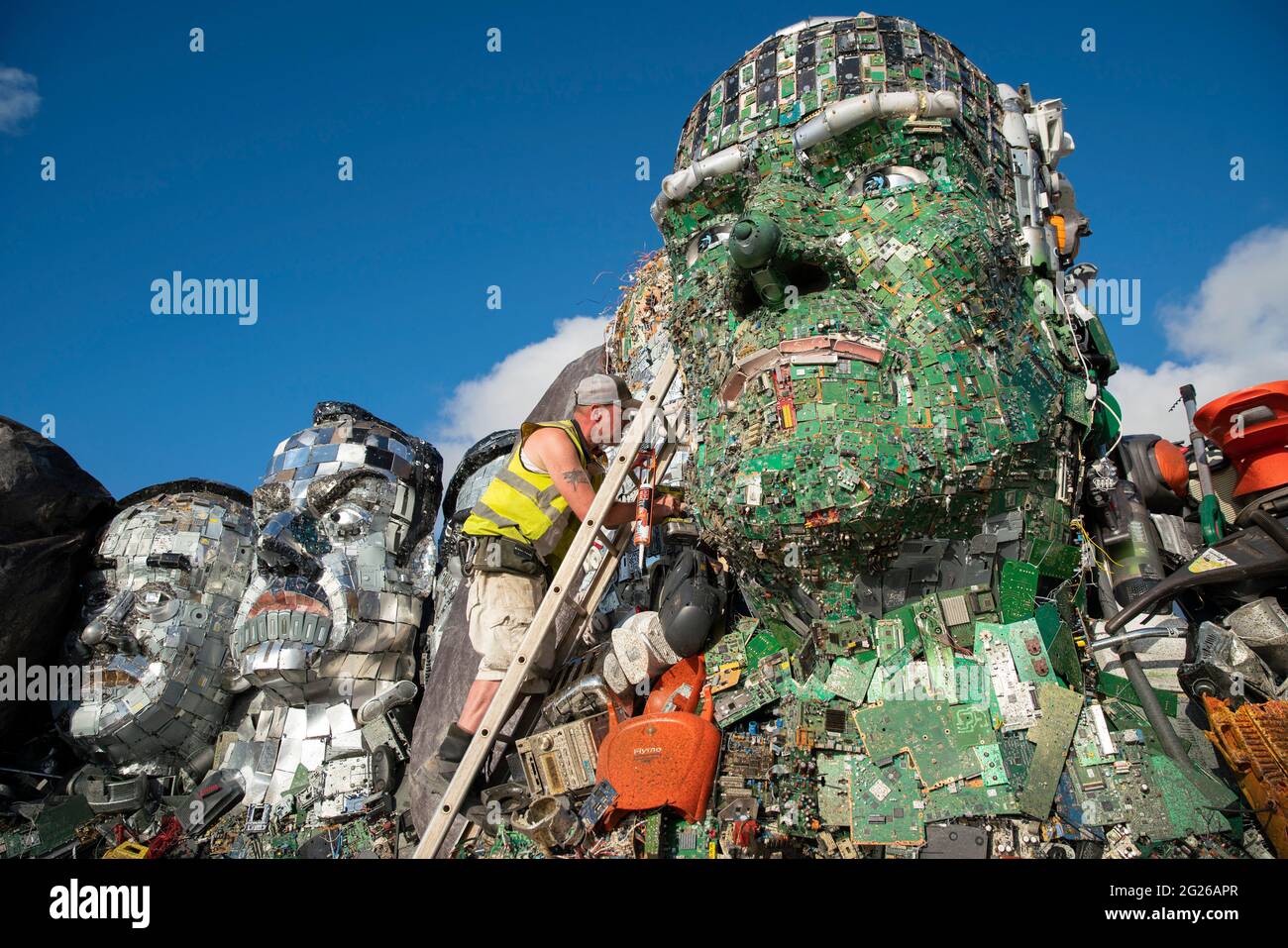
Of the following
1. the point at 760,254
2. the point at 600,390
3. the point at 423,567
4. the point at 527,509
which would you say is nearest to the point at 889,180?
the point at 760,254

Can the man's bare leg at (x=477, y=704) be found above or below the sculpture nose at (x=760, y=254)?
below

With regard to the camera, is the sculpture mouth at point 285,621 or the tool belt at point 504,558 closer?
the tool belt at point 504,558

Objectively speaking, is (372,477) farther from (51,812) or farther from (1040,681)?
(1040,681)

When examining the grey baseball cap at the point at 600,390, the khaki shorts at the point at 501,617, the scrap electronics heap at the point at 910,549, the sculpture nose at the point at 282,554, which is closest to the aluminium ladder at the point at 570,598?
the khaki shorts at the point at 501,617

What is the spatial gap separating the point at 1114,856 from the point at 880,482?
1631 mm

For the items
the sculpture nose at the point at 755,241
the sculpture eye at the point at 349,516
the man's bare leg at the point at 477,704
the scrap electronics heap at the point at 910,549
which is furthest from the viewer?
the sculpture eye at the point at 349,516

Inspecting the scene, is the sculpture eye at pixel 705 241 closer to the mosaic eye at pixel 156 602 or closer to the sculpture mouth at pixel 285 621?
the sculpture mouth at pixel 285 621

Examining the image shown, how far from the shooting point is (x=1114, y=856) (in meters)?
3.84

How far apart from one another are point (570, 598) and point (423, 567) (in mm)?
2179

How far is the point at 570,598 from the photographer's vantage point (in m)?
5.91

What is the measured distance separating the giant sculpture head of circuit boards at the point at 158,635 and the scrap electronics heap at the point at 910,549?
10.7ft

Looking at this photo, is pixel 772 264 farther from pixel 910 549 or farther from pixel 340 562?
pixel 340 562

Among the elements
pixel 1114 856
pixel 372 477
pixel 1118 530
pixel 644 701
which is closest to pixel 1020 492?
pixel 1118 530

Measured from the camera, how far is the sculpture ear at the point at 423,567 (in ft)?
24.9
